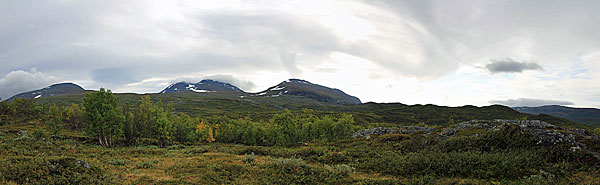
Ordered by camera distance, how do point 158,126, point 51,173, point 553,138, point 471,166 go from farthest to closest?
1. point 158,126
2. point 553,138
3. point 471,166
4. point 51,173

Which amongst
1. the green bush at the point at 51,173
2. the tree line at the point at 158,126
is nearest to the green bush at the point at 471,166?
the green bush at the point at 51,173

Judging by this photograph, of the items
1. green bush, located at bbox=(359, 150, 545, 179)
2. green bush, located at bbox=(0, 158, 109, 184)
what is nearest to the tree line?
green bush, located at bbox=(0, 158, 109, 184)

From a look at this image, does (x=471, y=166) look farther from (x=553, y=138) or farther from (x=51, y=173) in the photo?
(x=51, y=173)

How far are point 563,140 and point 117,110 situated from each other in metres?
61.9

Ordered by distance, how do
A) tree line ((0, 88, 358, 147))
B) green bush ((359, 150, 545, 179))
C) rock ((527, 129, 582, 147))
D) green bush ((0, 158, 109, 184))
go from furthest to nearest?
tree line ((0, 88, 358, 147)), rock ((527, 129, 582, 147)), green bush ((359, 150, 545, 179)), green bush ((0, 158, 109, 184))

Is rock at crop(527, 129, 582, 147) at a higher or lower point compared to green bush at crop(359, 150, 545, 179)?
higher

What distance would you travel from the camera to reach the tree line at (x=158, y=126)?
45.6 meters

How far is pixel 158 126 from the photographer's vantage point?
55000 millimetres

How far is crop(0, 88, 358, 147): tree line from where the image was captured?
1796 inches

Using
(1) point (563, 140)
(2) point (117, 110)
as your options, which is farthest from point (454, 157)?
(2) point (117, 110)

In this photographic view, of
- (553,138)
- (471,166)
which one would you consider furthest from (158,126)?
(553,138)

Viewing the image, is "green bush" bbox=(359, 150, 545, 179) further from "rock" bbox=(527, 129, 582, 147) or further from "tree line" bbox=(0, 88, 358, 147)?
"tree line" bbox=(0, 88, 358, 147)

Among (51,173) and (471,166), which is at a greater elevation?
(51,173)

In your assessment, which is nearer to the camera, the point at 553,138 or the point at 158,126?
the point at 553,138
